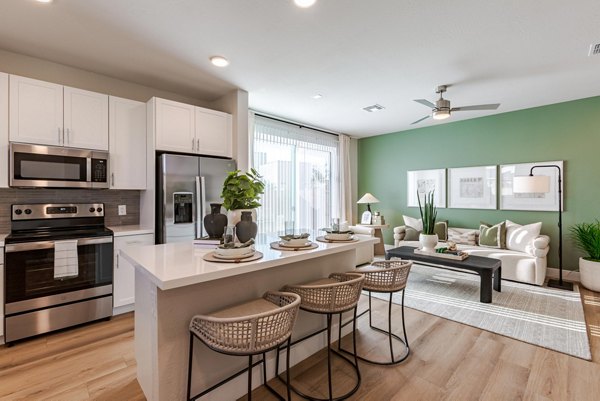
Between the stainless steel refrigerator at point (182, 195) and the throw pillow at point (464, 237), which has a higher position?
the stainless steel refrigerator at point (182, 195)

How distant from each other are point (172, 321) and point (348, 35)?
256 centimetres

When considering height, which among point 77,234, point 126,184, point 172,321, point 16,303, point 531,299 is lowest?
point 531,299

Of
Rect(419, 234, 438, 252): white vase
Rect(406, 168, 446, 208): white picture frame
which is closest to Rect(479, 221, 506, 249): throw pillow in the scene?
Rect(406, 168, 446, 208): white picture frame

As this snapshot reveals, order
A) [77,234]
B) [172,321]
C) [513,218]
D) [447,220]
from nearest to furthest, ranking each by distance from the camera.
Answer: [172,321] → [77,234] → [513,218] → [447,220]

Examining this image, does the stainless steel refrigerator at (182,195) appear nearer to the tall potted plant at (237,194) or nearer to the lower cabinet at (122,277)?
the lower cabinet at (122,277)

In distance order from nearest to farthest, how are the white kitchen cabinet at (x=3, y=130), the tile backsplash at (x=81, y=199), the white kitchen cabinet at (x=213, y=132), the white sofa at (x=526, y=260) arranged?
the white kitchen cabinet at (x=3, y=130)
the tile backsplash at (x=81, y=199)
the white kitchen cabinet at (x=213, y=132)
the white sofa at (x=526, y=260)

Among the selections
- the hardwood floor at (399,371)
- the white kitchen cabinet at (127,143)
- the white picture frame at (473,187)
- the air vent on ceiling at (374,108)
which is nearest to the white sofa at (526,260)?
the white picture frame at (473,187)

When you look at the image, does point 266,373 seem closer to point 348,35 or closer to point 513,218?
point 348,35

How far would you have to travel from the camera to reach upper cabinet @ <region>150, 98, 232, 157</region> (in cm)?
321

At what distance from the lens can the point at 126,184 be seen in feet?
10.5

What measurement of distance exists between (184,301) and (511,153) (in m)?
5.49

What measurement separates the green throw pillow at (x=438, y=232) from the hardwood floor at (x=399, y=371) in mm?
2627

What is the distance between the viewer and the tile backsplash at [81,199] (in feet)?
9.14

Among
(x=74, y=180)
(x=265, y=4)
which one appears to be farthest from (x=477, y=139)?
(x=74, y=180)
